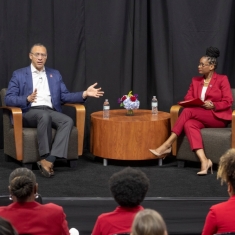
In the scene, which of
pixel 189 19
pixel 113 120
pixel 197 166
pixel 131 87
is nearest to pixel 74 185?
pixel 113 120

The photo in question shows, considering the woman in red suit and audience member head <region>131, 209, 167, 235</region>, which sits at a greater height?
audience member head <region>131, 209, 167, 235</region>

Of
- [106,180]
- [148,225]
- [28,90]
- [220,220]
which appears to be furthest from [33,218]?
[28,90]

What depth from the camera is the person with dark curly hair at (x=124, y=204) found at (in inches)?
104

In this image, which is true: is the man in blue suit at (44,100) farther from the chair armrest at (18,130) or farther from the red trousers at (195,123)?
the red trousers at (195,123)

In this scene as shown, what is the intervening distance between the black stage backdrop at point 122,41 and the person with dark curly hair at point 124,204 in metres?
4.20

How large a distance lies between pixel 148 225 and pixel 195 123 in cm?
398

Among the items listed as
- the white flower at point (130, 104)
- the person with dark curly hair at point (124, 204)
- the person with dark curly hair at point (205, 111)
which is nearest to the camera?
the person with dark curly hair at point (124, 204)

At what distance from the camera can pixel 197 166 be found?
20.0 ft

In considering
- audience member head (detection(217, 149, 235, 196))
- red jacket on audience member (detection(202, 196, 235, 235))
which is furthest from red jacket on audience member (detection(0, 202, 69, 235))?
audience member head (detection(217, 149, 235, 196))

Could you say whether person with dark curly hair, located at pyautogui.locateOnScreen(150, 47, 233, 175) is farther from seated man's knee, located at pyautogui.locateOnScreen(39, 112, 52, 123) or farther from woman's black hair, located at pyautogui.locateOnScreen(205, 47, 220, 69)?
seated man's knee, located at pyautogui.locateOnScreen(39, 112, 52, 123)

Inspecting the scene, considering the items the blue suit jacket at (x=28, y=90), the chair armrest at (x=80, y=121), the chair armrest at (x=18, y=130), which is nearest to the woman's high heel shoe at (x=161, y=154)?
Answer: the chair armrest at (x=80, y=121)

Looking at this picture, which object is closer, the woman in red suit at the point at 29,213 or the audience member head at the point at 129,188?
the audience member head at the point at 129,188

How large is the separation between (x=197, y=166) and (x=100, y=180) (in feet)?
3.55

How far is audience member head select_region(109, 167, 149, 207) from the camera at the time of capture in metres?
2.66
